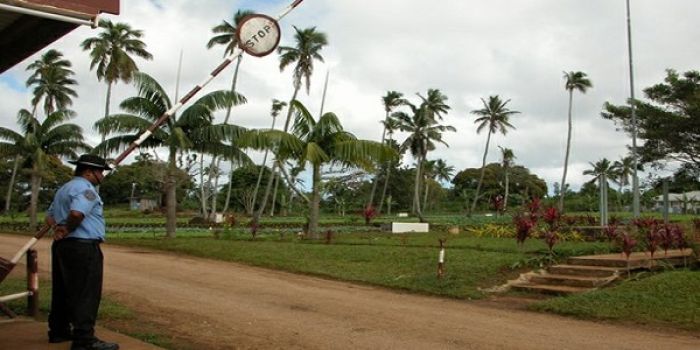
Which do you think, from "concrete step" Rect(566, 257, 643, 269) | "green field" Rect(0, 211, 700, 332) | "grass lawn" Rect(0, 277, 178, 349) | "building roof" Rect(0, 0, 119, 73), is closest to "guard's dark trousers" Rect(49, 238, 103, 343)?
"grass lawn" Rect(0, 277, 178, 349)

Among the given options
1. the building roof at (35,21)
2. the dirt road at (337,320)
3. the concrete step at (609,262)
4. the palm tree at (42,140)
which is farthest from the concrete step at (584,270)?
the palm tree at (42,140)

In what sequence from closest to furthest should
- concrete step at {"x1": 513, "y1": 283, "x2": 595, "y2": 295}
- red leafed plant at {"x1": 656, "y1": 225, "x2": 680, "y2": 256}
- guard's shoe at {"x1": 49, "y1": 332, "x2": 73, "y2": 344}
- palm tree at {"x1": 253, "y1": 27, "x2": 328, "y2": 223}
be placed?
1. guard's shoe at {"x1": 49, "y1": 332, "x2": 73, "y2": 344}
2. concrete step at {"x1": 513, "y1": 283, "x2": 595, "y2": 295}
3. red leafed plant at {"x1": 656, "y1": 225, "x2": 680, "y2": 256}
4. palm tree at {"x1": 253, "y1": 27, "x2": 328, "y2": 223}

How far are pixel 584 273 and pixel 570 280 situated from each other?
49 centimetres

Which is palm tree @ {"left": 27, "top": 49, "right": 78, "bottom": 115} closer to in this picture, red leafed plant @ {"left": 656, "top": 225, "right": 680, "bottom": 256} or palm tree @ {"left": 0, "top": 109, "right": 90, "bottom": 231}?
palm tree @ {"left": 0, "top": 109, "right": 90, "bottom": 231}

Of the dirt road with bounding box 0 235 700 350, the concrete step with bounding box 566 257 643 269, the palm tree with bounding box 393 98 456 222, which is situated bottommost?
the dirt road with bounding box 0 235 700 350

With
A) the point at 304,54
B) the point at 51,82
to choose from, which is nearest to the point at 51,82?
the point at 51,82

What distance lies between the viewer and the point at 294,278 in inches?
535

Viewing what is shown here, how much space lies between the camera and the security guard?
5.35 metres

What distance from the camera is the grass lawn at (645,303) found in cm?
901

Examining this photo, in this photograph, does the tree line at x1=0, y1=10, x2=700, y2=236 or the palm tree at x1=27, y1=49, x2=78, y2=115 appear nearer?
the tree line at x1=0, y1=10, x2=700, y2=236

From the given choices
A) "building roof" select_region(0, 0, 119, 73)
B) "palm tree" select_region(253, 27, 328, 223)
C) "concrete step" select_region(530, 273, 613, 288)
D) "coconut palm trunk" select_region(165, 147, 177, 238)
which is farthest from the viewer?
"palm tree" select_region(253, 27, 328, 223)

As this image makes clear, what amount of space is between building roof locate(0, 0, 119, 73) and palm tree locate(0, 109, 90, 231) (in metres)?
27.3

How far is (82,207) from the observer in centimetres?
541

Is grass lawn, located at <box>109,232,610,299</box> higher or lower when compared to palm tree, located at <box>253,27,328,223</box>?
lower
